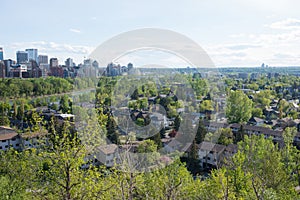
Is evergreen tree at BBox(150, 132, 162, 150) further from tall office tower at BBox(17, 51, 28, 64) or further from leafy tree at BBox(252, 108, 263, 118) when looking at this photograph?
tall office tower at BBox(17, 51, 28, 64)

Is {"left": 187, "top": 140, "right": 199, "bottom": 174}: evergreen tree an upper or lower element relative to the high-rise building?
lower

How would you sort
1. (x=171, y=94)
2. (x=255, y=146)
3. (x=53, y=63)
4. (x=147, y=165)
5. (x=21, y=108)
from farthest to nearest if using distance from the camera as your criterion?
1. (x=53, y=63)
2. (x=21, y=108)
3. (x=171, y=94)
4. (x=255, y=146)
5. (x=147, y=165)

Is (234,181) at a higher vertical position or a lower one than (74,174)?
lower

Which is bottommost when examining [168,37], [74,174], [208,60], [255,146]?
[255,146]

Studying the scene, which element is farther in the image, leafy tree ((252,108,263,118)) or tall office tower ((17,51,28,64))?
tall office tower ((17,51,28,64))

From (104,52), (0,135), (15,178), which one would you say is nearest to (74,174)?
(104,52)

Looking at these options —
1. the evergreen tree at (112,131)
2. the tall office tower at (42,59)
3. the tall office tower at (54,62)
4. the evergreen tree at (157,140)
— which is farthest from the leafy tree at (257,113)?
the tall office tower at (42,59)

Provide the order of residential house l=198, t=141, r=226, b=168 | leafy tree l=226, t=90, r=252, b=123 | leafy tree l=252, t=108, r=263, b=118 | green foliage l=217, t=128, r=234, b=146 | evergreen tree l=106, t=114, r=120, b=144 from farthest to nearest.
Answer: leafy tree l=252, t=108, r=263, b=118, leafy tree l=226, t=90, r=252, b=123, green foliage l=217, t=128, r=234, b=146, residential house l=198, t=141, r=226, b=168, evergreen tree l=106, t=114, r=120, b=144

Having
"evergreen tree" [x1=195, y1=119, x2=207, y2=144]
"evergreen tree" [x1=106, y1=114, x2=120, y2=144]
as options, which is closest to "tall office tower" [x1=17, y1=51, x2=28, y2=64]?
"evergreen tree" [x1=195, y1=119, x2=207, y2=144]

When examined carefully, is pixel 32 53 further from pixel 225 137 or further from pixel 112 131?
pixel 112 131

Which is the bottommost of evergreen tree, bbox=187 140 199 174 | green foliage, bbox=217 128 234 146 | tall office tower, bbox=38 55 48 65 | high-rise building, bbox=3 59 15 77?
evergreen tree, bbox=187 140 199 174

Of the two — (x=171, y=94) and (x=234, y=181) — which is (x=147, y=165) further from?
(x=171, y=94)
